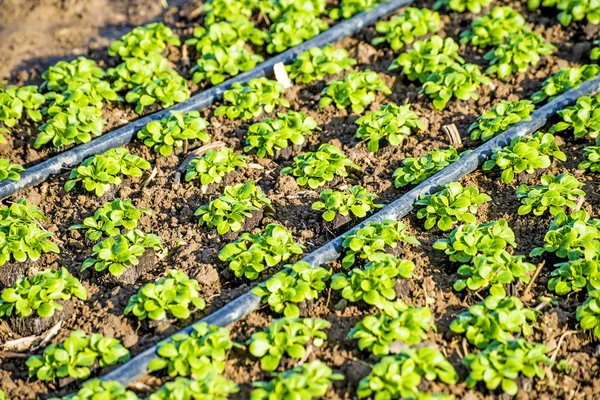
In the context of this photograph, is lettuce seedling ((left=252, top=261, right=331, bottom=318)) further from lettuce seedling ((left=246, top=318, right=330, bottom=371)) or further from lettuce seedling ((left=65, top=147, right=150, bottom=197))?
lettuce seedling ((left=65, top=147, right=150, bottom=197))

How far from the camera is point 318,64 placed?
5.35 m

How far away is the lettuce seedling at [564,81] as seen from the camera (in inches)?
196

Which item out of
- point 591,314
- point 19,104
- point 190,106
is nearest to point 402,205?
point 591,314

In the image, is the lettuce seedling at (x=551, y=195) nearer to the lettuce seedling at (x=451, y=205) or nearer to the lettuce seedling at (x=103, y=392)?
the lettuce seedling at (x=451, y=205)

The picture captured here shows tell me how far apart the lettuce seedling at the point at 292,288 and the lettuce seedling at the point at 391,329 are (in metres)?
0.30

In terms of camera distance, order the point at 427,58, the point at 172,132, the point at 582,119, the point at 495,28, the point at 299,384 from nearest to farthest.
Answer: the point at 299,384 < the point at 582,119 < the point at 172,132 < the point at 427,58 < the point at 495,28

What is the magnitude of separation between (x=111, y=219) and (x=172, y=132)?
0.80m

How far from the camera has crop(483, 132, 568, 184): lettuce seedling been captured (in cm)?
438

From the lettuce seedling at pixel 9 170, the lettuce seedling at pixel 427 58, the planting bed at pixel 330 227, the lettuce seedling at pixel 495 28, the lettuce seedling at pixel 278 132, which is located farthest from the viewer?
the lettuce seedling at pixel 495 28

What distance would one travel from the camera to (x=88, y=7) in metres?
6.57

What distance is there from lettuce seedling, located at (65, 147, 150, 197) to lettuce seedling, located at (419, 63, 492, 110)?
186cm

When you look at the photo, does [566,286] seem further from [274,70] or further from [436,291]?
[274,70]

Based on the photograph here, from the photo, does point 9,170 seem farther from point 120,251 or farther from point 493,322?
point 493,322

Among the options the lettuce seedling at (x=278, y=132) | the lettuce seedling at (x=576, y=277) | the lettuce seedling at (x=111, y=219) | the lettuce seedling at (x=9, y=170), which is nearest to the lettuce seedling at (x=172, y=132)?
the lettuce seedling at (x=278, y=132)
